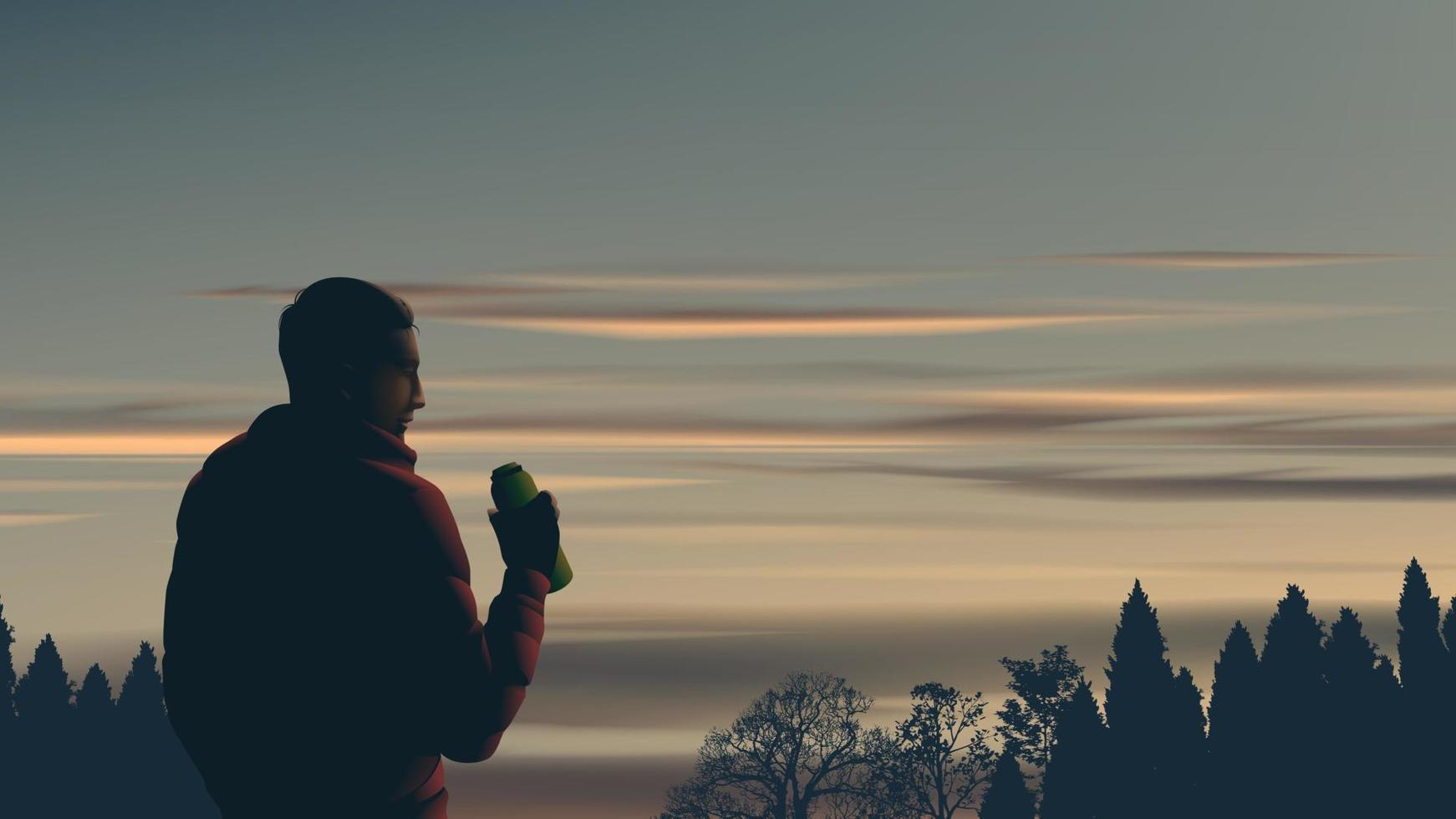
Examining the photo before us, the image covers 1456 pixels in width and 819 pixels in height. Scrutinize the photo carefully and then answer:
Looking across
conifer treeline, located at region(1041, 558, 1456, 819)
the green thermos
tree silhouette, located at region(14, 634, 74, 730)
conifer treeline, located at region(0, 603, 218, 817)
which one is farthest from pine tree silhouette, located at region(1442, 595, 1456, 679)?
the green thermos

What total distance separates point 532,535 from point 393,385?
0.68 metres

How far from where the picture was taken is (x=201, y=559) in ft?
22.3

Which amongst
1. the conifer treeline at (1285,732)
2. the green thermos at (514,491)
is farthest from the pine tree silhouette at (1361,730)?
the green thermos at (514,491)

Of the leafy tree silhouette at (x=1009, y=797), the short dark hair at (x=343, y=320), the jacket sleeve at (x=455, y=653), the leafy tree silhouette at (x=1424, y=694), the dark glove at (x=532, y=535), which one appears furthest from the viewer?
the leafy tree silhouette at (x=1009, y=797)

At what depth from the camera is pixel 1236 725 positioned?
293 feet

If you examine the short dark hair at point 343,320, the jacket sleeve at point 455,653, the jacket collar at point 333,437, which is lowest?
the jacket sleeve at point 455,653

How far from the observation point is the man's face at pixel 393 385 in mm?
6715

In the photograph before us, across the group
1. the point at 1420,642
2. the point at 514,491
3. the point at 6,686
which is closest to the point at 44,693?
the point at 6,686

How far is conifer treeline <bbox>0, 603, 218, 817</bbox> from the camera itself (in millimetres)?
107938

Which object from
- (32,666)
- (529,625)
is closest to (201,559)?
(529,625)

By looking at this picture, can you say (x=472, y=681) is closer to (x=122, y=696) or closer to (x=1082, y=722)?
(x=1082, y=722)

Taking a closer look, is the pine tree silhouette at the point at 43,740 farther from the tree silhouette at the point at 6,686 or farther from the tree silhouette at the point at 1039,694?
the tree silhouette at the point at 1039,694

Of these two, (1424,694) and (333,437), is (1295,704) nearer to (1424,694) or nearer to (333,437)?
(1424,694)

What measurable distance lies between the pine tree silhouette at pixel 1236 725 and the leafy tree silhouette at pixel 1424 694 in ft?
19.4
